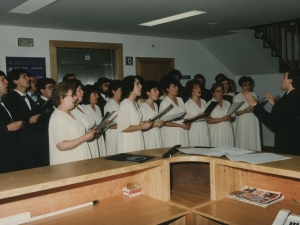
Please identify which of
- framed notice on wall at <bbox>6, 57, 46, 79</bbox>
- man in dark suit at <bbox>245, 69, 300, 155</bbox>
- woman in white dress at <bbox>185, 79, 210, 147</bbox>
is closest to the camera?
man in dark suit at <bbox>245, 69, 300, 155</bbox>

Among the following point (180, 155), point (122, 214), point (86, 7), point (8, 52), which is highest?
point (86, 7)

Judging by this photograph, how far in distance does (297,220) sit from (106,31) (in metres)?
5.34

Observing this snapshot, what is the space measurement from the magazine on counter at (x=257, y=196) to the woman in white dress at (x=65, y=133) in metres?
1.25

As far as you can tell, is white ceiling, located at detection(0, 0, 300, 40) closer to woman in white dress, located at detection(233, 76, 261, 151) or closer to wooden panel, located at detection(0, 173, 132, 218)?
woman in white dress, located at detection(233, 76, 261, 151)

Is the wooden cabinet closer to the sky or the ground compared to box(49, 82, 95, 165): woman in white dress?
closer to the ground

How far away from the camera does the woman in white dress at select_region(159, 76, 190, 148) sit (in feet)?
15.0

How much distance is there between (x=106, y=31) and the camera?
20.9 ft

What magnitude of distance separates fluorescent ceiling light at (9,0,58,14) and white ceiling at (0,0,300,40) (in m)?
0.09

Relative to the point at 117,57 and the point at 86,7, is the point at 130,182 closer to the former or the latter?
the point at 86,7

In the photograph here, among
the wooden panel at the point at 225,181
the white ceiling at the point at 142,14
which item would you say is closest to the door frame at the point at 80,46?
the white ceiling at the point at 142,14

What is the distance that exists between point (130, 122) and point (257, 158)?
194 centimetres

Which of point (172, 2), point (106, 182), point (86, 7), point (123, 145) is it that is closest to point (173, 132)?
point (123, 145)

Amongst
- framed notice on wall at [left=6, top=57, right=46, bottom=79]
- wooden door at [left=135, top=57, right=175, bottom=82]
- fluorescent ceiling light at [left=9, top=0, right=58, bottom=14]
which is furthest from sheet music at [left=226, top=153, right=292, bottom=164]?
wooden door at [left=135, top=57, right=175, bottom=82]

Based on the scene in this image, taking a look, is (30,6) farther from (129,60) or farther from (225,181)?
(225,181)
